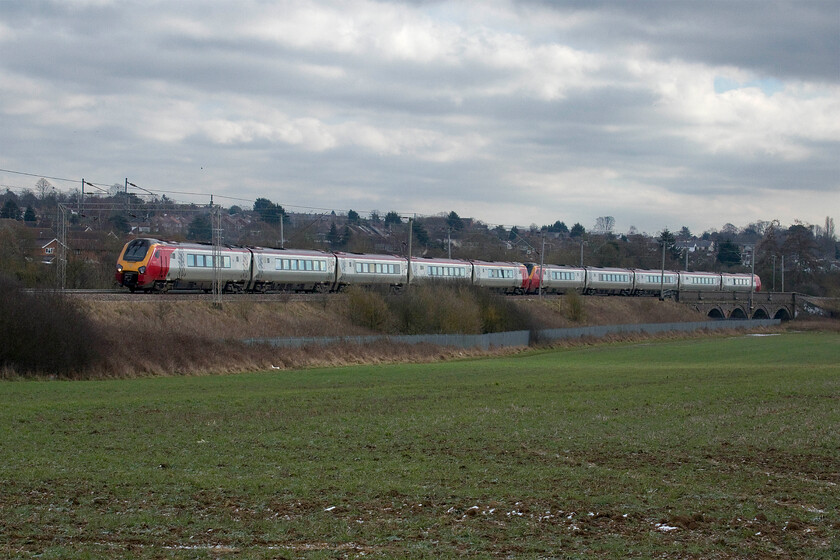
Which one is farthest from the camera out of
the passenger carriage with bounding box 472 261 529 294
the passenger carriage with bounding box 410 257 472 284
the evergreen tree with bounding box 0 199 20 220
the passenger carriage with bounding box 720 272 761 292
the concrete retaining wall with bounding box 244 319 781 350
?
the passenger carriage with bounding box 720 272 761 292

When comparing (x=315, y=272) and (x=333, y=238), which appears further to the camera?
(x=333, y=238)

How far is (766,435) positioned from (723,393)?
29.1ft

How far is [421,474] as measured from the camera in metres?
14.1

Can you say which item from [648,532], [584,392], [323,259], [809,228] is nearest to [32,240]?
[323,259]

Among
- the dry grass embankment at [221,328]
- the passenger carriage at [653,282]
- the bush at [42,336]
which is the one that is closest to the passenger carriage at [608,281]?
the passenger carriage at [653,282]

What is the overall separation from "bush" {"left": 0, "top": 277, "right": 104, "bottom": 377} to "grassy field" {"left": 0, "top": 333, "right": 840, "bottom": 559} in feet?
16.9

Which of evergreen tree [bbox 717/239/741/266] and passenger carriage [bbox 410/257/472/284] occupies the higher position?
evergreen tree [bbox 717/239/741/266]

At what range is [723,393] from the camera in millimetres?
26812

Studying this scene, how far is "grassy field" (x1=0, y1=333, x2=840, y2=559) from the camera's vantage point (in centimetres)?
1005

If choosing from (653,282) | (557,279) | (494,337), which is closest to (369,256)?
(494,337)

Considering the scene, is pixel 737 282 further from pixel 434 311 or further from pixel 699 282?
pixel 434 311

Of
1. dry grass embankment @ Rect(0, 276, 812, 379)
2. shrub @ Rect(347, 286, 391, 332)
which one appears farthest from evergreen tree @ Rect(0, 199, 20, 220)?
dry grass embankment @ Rect(0, 276, 812, 379)

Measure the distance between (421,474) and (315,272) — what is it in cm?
4777

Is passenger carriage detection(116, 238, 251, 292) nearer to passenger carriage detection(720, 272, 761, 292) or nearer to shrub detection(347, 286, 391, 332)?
shrub detection(347, 286, 391, 332)
